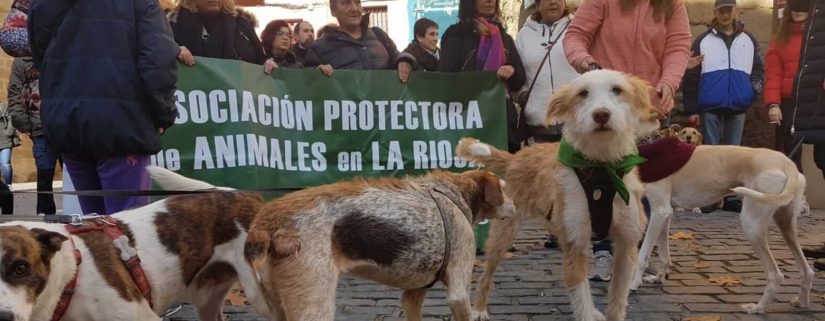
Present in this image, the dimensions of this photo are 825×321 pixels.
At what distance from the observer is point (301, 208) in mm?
2822

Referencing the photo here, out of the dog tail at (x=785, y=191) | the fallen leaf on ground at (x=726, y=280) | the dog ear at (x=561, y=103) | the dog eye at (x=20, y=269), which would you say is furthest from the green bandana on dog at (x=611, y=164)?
the dog eye at (x=20, y=269)

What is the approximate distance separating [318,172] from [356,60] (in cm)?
121

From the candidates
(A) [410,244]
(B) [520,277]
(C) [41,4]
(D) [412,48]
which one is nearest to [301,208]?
(A) [410,244]

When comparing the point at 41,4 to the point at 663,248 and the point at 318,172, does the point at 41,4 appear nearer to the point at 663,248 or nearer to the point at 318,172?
the point at 318,172

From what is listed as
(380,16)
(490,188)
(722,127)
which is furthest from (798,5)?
(380,16)

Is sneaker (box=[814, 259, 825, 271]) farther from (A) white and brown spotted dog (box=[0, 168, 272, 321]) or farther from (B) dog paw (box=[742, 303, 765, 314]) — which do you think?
(A) white and brown spotted dog (box=[0, 168, 272, 321])

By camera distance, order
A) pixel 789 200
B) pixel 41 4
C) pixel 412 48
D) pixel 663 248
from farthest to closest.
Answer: pixel 412 48 < pixel 663 248 < pixel 789 200 < pixel 41 4

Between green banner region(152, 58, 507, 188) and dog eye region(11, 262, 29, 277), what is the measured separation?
3.32m

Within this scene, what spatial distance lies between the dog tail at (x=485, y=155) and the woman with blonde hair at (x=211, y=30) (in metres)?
2.91

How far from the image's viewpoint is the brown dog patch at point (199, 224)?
318 centimetres

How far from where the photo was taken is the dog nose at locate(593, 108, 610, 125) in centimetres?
354

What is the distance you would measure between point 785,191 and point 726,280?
3.47 feet

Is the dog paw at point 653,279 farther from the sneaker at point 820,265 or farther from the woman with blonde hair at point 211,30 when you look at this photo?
the woman with blonde hair at point 211,30

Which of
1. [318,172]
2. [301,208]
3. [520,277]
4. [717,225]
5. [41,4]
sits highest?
[41,4]
